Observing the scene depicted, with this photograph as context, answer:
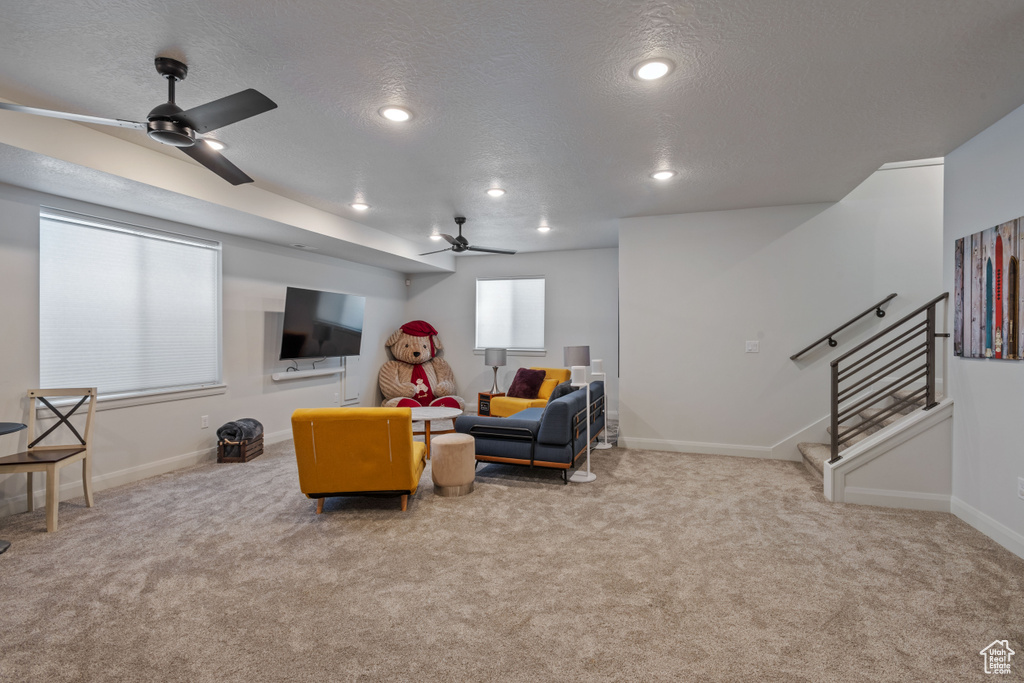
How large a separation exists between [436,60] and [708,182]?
2.78 m

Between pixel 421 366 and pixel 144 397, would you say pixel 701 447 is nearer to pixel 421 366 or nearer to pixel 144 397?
pixel 421 366

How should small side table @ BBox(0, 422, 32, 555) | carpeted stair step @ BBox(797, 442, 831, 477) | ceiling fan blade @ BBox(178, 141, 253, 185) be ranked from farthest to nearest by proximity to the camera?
carpeted stair step @ BBox(797, 442, 831, 477)
small side table @ BBox(0, 422, 32, 555)
ceiling fan blade @ BBox(178, 141, 253, 185)

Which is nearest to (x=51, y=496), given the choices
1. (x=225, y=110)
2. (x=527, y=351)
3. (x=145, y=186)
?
(x=145, y=186)

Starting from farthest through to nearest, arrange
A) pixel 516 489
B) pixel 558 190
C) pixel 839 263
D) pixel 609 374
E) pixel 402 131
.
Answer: pixel 609 374 → pixel 839 263 → pixel 558 190 → pixel 516 489 → pixel 402 131

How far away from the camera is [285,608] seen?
91.2 inches

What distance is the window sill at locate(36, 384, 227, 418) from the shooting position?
3.94 meters

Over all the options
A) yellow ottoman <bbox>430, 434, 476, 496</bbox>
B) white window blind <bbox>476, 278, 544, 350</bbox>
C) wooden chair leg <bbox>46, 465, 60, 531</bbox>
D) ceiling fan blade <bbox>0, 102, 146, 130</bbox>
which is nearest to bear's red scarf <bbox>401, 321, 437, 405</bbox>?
white window blind <bbox>476, 278, 544, 350</bbox>

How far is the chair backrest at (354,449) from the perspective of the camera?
10.9 feet

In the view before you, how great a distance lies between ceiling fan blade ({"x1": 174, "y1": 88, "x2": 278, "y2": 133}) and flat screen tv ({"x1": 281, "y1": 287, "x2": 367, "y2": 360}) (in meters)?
3.47

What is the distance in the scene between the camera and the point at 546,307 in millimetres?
7723

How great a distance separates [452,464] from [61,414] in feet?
9.95

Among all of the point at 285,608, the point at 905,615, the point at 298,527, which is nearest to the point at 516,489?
the point at 298,527

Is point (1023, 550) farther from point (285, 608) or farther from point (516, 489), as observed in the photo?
point (285, 608)

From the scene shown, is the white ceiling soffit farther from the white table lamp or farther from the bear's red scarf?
the white table lamp
